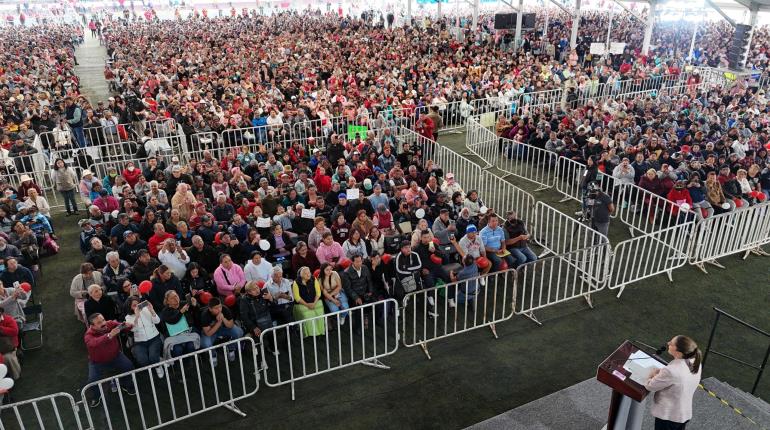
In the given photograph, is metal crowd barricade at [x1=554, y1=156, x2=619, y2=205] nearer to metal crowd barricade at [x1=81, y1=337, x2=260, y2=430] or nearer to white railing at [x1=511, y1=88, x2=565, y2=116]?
white railing at [x1=511, y1=88, x2=565, y2=116]

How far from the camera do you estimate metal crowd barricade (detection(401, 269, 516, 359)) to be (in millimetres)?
8109

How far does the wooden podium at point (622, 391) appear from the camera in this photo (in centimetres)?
472

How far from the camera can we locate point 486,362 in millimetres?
7695

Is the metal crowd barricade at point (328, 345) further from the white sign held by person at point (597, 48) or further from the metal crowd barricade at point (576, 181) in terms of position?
the white sign held by person at point (597, 48)

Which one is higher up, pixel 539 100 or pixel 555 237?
pixel 539 100

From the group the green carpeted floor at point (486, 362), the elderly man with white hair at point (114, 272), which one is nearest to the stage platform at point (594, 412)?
the green carpeted floor at point (486, 362)

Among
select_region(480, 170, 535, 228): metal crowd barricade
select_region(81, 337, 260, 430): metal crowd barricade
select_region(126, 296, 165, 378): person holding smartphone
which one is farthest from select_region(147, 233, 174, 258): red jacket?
select_region(480, 170, 535, 228): metal crowd barricade

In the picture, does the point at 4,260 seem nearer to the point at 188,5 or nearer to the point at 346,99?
the point at 346,99

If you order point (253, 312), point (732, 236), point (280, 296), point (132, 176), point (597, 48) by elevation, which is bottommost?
point (732, 236)

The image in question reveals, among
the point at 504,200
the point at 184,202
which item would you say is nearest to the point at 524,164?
the point at 504,200

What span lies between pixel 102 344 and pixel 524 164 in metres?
12.1

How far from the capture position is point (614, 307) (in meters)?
8.94

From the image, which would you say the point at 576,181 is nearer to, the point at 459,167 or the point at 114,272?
the point at 459,167

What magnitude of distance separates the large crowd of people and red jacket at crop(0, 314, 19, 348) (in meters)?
0.03
